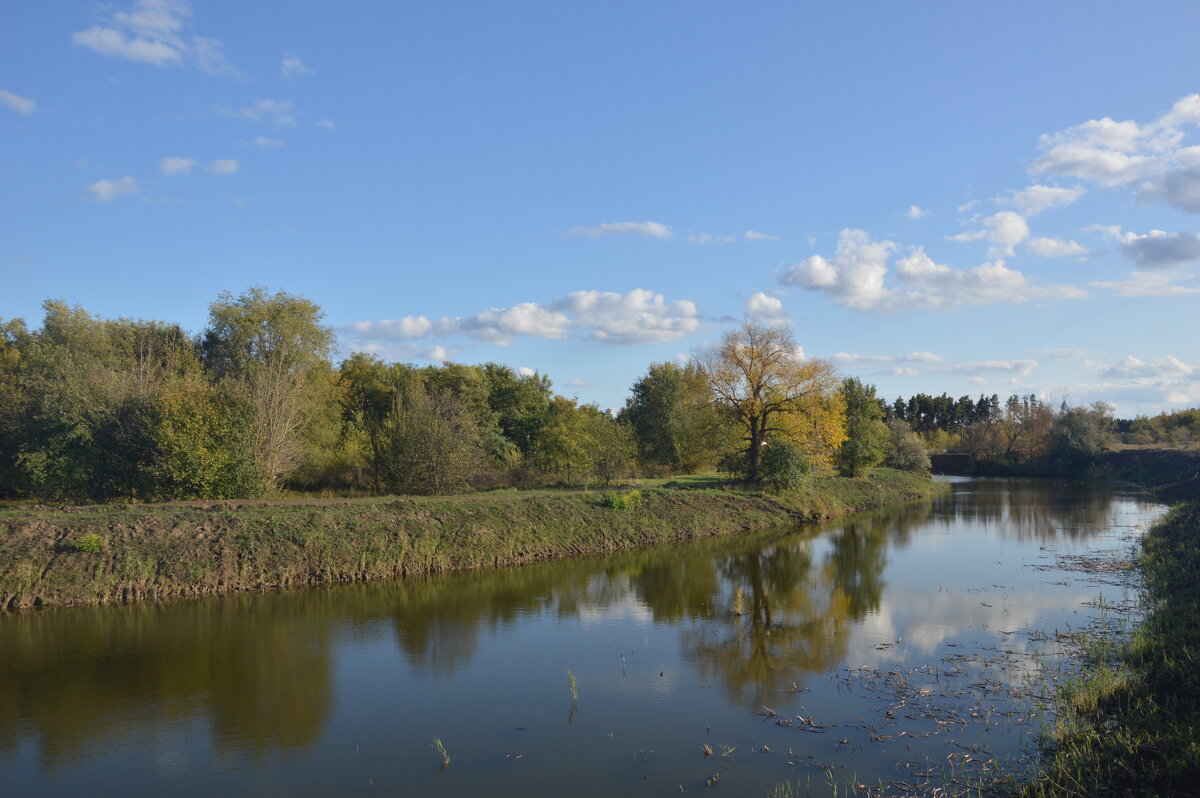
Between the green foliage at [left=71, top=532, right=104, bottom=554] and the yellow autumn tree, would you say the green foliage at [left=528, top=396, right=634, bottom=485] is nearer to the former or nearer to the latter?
the yellow autumn tree

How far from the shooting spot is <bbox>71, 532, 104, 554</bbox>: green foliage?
18.9 m

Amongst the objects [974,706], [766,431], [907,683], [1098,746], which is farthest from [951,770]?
[766,431]

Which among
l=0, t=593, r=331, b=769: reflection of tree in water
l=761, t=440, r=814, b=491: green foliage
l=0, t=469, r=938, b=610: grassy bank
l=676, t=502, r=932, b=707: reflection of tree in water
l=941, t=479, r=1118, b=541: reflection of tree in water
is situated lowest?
l=676, t=502, r=932, b=707: reflection of tree in water

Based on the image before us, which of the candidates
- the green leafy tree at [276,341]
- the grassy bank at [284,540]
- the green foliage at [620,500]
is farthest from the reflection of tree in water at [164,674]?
the green leafy tree at [276,341]

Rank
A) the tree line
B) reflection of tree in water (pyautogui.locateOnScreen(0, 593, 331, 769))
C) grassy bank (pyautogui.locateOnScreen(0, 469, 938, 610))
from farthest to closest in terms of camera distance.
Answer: the tree line
grassy bank (pyautogui.locateOnScreen(0, 469, 938, 610))
reflection of tree in water (pyautogui.locateOnScreen(0, 593, 331, 769))

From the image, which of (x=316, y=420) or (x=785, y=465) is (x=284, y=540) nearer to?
(x=316, y=420)

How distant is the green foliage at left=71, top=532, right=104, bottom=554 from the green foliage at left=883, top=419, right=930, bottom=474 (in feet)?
177

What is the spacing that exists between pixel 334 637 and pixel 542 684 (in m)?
5.55

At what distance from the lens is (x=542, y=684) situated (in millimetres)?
12859

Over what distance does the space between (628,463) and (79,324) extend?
31087mm

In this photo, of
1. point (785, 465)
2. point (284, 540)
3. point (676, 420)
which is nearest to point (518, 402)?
point (676, 420)

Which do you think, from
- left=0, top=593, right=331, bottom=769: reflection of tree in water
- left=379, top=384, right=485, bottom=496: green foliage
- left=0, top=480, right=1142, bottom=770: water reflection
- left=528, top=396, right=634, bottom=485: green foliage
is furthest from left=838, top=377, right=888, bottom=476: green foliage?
left=0, top=593, right=331, bottom=769: reflection of tree in water

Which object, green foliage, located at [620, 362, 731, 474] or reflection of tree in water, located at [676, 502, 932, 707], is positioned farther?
green foliage, located at [620, 362, 731, 474]

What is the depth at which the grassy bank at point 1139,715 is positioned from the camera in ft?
25.9
